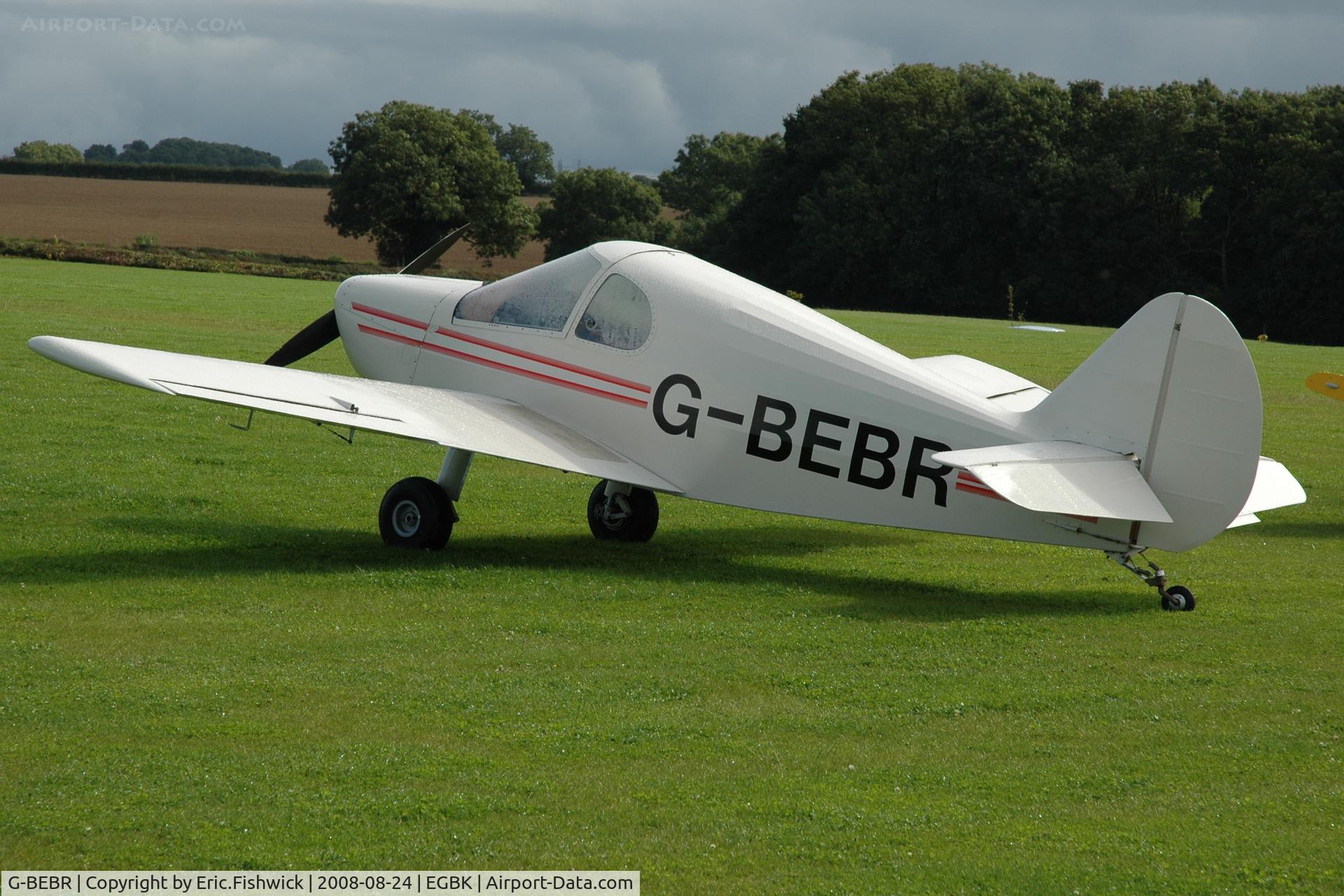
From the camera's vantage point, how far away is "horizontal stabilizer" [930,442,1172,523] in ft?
24.0

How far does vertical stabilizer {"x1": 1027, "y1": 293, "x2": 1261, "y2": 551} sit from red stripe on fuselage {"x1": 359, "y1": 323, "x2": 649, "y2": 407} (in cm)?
324

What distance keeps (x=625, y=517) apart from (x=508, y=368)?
154 cm

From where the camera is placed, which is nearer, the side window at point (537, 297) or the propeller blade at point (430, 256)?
the side window at point (537, 297)

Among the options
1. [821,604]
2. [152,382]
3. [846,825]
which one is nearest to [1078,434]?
[821,604]

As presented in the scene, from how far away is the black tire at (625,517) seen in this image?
10.5 meters

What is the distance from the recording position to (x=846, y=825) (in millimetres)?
4762

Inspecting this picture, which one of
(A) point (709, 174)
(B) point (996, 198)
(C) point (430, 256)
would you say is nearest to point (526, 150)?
(A) point (709, 174)

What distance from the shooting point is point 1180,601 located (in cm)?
827

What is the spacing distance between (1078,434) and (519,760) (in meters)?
4.36

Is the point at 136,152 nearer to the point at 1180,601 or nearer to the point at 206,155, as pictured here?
the point at 206,155

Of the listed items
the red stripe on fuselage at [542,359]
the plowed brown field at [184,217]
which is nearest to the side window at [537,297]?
the red stripe on fuselage at [542,359]

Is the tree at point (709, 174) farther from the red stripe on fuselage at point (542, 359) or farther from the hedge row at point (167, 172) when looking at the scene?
the red stripe on fuselage at point (542, 359)

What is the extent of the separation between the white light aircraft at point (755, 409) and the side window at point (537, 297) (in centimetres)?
2

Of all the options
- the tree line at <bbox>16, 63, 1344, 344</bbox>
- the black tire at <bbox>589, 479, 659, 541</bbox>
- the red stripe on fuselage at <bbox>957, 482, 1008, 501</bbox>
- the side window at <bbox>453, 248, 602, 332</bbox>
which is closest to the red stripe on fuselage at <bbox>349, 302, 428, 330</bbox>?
the side window at <bbox>453, 248, 602, 332</bbox>
